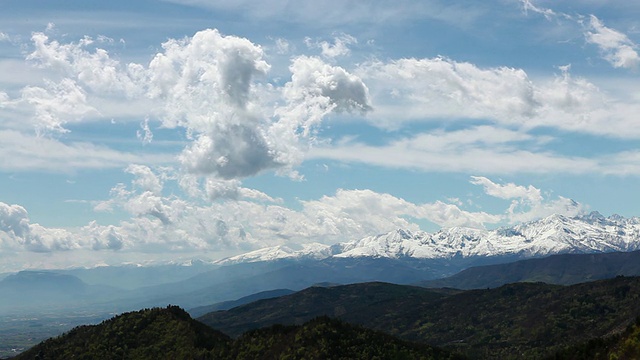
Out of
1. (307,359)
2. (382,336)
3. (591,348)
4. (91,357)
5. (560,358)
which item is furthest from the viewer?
(91,357)

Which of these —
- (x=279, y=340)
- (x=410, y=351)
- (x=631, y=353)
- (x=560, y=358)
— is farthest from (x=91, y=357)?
(x=631, y=353)

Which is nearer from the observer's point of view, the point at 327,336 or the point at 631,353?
the point at 631,353

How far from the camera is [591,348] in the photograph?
116000mm

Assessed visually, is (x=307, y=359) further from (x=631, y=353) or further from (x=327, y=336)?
(x=631, y=353)

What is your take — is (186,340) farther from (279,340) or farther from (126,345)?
(279,340)

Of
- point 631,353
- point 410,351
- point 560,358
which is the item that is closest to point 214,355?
point 410,351

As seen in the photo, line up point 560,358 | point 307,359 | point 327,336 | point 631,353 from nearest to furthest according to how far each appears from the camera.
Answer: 1. point 631,353
2. point 560,358
3. point 307,359
4. point 327,336

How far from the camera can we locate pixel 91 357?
7771 inches

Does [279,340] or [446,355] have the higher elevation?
[279,340]

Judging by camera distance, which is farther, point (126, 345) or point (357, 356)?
point (126, 345)

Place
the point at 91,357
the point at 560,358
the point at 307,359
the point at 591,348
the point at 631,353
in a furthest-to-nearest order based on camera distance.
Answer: the point at 91,357, the point at 307,359, the point at 560,358, the point at 591,348, the point at 631,353

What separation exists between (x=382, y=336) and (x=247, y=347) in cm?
4468

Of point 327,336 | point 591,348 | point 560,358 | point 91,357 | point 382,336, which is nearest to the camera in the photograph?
point 591,348

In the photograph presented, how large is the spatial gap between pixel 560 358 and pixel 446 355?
2215 inches
